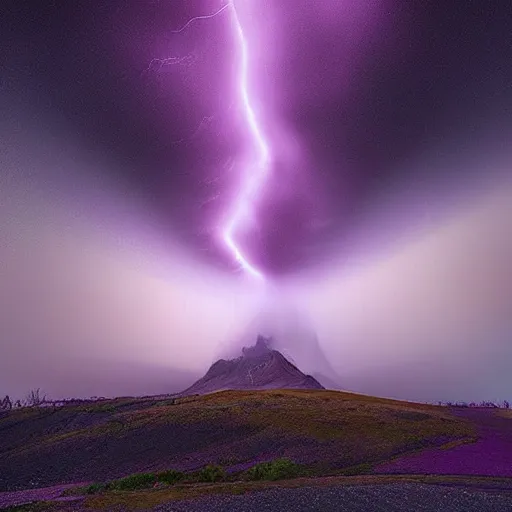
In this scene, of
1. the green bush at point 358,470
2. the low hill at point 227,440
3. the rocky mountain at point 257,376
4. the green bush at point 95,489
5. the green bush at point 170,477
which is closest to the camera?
the green bush at point 95,489

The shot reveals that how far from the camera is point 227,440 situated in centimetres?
5044

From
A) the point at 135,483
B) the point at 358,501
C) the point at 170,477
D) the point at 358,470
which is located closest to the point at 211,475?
the point at 170,477

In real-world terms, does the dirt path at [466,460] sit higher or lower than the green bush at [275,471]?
higher

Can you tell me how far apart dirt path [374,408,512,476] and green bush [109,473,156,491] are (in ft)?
53.4

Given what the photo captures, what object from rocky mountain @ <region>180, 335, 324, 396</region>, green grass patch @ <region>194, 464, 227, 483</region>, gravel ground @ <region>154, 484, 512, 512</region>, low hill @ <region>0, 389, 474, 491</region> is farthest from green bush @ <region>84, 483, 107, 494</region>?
rocky mountain @ <region>180, 335, 324, 396</region>

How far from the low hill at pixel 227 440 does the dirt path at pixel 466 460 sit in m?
2.71

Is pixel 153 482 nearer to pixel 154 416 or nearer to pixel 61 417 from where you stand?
pixel 154 416

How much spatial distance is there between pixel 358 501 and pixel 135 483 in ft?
55.8

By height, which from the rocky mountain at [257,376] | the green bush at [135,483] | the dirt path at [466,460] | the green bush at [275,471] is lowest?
the green bush at [135,483]

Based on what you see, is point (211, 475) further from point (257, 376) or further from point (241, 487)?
point (257, 376)

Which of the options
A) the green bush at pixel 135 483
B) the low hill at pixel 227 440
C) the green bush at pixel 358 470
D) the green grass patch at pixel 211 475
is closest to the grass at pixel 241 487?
the green bush at pixel 358 470

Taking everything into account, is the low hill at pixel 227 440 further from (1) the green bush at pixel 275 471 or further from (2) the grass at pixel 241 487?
Answer: (2) the grass at pixel 241 487

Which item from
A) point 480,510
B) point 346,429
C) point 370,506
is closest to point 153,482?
point 370,506

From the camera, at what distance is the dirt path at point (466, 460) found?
3170cm
